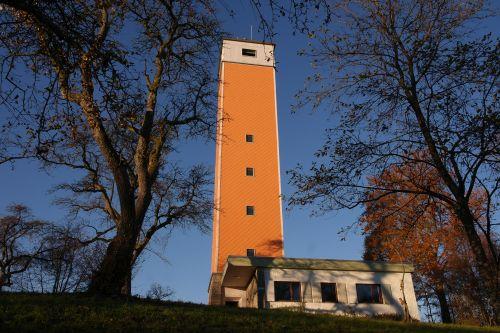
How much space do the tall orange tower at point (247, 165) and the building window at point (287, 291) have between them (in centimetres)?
777

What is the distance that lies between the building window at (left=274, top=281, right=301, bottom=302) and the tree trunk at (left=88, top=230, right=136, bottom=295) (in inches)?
508

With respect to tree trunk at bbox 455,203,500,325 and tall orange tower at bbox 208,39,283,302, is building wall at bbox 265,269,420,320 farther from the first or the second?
tree trunk at bbox 455,203,500,325

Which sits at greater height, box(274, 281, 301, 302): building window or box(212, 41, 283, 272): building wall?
box(212, 41, 283, 272): building wall

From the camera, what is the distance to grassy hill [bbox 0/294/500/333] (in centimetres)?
881

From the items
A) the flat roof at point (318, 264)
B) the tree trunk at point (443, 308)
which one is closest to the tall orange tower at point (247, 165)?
the flat roof at point (318, 264)

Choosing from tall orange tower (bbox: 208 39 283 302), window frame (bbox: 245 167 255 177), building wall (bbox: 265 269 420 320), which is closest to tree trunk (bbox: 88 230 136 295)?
building wall (bbox: 265 269 420 320)

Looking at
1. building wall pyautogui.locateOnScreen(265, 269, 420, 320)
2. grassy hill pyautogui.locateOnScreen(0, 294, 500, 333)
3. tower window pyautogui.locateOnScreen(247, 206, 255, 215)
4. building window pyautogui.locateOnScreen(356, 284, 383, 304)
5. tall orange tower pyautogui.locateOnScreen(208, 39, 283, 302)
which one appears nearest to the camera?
grassy hill pyautogui.locateOnScreen(0, 294, 500, 333)

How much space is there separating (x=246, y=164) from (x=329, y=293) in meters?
14.5

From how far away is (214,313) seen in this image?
11320 mm

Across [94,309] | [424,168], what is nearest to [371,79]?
[424,168]

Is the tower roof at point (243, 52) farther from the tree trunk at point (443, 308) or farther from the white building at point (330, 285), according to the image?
the tree trunk at point (443, 308)

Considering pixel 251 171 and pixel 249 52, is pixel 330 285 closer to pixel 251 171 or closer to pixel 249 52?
pixel 251 171

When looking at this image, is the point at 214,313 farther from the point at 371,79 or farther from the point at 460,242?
the point at 460,242

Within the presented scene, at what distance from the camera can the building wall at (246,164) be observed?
32.3m
